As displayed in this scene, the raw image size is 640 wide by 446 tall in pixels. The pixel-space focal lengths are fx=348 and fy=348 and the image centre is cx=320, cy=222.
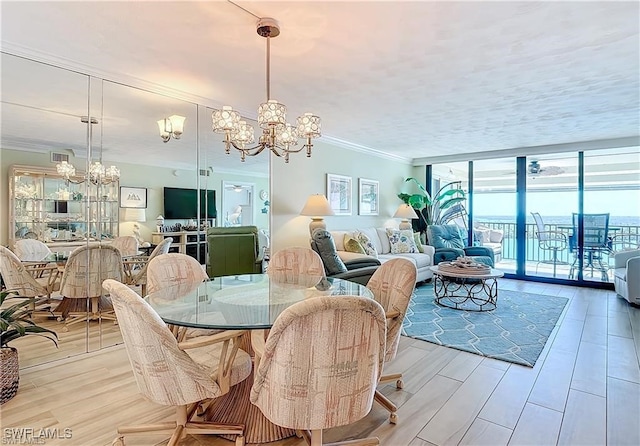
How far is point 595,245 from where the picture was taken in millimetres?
5664

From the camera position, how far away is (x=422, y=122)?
4.48m

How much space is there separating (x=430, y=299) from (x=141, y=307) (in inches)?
159

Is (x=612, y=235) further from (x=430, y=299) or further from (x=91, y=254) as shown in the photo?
(x=91, y=254)

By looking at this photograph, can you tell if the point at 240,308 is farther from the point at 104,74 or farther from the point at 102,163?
the point at 104,74

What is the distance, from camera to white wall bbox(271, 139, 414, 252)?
4605mm

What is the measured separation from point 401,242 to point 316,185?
1.80 metres

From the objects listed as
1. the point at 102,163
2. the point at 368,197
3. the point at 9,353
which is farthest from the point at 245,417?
the point at 368,197

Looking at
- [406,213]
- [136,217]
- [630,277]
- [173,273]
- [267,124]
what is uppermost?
[267,124]

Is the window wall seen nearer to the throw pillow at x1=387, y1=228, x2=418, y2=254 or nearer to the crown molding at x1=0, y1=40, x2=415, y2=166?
the throw pillow at x1=387, y1=228, x2=418, y2=254

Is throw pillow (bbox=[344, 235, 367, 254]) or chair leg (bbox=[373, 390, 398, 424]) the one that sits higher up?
throw pillow (bbox=[344, 235, 367, 254])

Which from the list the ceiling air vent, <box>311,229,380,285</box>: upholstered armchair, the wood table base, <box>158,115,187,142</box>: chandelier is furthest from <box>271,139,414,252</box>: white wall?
the wood table base

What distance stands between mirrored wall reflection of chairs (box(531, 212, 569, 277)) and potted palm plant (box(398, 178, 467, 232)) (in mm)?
1281

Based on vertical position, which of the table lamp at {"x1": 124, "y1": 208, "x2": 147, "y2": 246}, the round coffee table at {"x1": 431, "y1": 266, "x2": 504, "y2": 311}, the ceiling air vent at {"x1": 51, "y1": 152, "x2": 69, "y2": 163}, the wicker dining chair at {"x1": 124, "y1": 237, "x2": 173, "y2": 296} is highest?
the ceiling air vent at {"x1": 51, "y1": 152, "x2": 69, "y2": 163}

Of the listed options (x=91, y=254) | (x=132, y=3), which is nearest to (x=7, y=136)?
(x=91, y=254)
